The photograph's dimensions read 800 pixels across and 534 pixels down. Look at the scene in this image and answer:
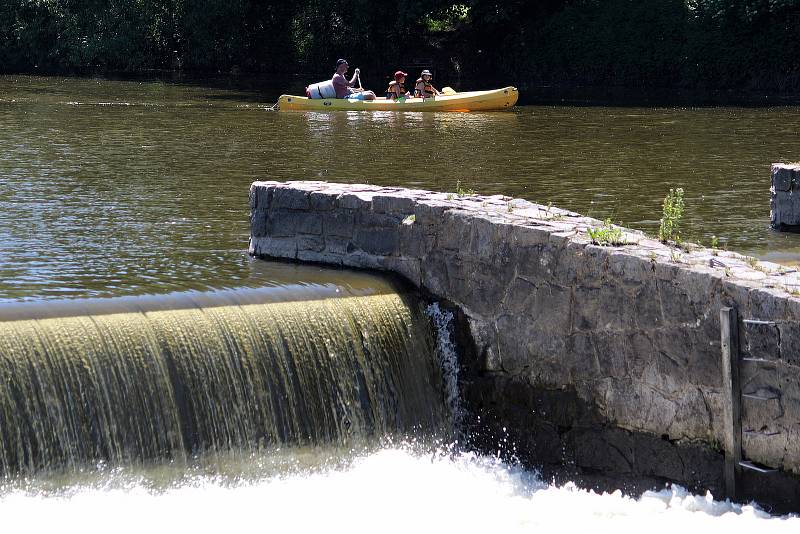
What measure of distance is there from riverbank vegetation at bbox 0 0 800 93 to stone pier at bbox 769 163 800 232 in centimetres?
1964

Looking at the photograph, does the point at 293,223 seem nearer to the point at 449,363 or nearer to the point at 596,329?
the point at 449,363

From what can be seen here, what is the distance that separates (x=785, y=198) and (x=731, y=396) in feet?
19.6

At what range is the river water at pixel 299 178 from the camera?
26.3 feet

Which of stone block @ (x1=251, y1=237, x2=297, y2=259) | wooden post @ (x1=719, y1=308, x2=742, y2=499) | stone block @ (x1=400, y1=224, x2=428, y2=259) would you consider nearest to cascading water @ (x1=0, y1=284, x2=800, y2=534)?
wooden post @ (x1=719, y1=308, x2=742, y2=499)

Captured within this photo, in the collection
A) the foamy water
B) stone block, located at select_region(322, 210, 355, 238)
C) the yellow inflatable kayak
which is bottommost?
the foamy water

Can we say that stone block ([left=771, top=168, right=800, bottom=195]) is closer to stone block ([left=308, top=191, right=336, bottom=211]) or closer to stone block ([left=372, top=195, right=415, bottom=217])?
stone block ([left=372, top=195, right=415, bottom=217])

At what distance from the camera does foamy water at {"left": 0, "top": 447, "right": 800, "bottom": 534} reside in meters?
7.73

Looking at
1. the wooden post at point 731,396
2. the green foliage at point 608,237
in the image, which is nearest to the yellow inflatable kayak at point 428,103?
the green foliage at point 608,237

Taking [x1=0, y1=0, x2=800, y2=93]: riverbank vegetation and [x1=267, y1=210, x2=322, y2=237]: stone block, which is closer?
[x1=267, y1=210, x2=322, y2=237]: stone block

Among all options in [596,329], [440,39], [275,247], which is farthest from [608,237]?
[440,39]

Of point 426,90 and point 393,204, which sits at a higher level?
point 426,90

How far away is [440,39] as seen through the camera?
39.4 metres

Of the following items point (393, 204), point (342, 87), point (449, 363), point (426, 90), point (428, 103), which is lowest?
point (449, 363)

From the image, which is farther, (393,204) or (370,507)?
(393,204)
